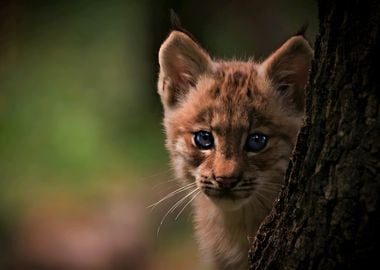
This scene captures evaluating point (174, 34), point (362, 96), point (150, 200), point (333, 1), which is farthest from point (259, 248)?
point (150, 200)

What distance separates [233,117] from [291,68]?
1.73 ft

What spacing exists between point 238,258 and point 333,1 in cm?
222

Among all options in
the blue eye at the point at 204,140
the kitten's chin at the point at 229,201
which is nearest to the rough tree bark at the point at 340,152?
the kitten's chin at the point at 229,201

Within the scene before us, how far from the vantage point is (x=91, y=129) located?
11.1 metres

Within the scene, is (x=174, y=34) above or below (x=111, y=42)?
below

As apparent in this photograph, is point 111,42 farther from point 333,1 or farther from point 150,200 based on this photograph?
point 333,1

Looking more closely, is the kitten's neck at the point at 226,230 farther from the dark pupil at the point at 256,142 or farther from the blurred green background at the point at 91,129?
the blurred green background at the point at 91,129

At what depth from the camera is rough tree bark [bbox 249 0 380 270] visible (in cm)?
323

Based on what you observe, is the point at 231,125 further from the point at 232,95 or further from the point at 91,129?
the point at 91,129

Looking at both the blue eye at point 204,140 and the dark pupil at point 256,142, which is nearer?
the dark pupil at point 256,142

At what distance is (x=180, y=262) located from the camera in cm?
953

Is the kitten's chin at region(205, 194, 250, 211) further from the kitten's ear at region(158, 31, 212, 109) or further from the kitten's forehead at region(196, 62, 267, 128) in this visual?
the kitten's ear at region(158, 31, 212, 109)

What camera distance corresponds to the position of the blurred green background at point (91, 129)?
9906mm

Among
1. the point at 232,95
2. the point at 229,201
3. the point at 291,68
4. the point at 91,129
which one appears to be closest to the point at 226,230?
the point at 229,201
